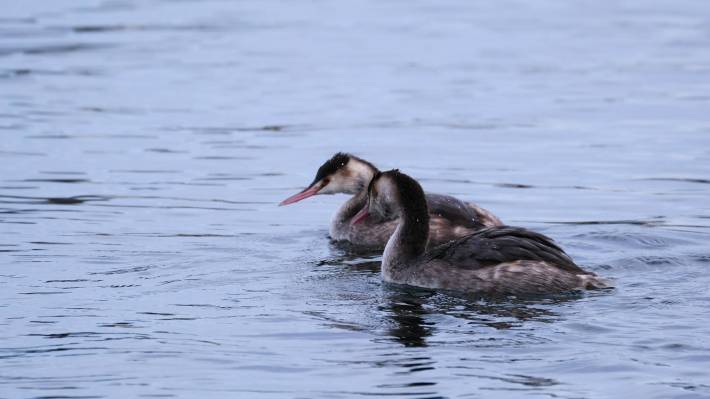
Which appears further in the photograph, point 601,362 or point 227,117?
point 227,117

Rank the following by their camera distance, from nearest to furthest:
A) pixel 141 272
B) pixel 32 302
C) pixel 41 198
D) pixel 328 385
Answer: pixel 328 385
pixel 32 302
pixel 141 272
pixel 41 198

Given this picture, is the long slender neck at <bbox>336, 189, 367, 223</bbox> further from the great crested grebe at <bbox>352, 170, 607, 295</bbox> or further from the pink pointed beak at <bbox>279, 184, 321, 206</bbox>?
the great crested grebe at <bbox>352, 170, 607, 295</bbox>

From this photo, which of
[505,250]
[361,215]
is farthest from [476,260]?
[361,215]

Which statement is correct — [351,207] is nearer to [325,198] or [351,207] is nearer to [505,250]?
[325,198]

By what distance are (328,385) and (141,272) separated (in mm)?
3498

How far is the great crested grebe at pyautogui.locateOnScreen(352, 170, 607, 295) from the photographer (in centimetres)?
1052

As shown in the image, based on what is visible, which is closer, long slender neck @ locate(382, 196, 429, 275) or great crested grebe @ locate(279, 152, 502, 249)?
long slender neck @ locate(382, 196, 429, 275)

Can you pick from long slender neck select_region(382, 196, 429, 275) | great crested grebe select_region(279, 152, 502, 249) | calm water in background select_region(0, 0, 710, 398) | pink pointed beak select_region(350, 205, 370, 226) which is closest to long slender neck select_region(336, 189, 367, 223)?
great crested grebe select_region(279, 152, 502, 249)

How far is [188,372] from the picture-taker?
28.4 ft

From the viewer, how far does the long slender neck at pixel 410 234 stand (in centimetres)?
1145

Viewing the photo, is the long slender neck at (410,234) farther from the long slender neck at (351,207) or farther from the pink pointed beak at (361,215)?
the long slender neck at (351,207)

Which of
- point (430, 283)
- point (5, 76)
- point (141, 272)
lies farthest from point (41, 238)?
point (5, 76)

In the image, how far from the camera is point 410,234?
11.5m

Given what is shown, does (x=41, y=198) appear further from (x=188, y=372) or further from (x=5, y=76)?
(x=5, y=76)
